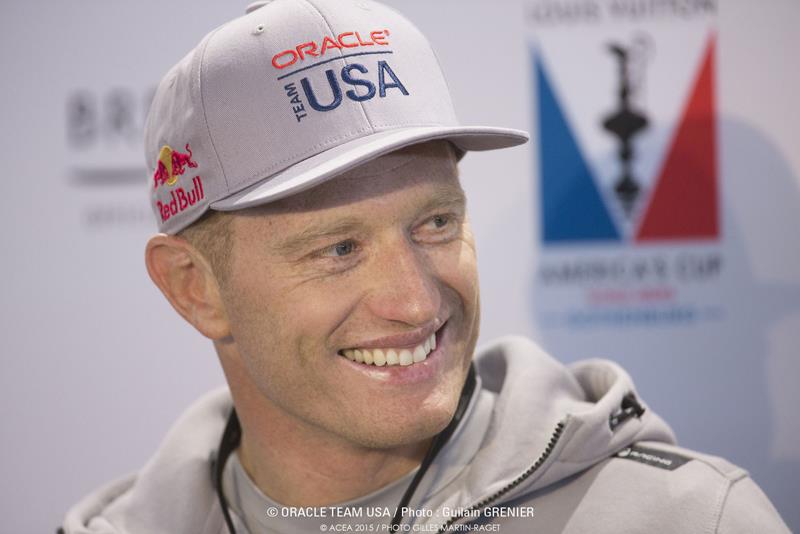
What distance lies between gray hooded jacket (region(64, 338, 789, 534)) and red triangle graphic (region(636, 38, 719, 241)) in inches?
36.7

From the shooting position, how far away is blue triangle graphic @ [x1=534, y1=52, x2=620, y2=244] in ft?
7.77

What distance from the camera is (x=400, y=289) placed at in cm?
120

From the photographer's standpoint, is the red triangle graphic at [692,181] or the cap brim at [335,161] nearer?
the cap brim at [335,161]

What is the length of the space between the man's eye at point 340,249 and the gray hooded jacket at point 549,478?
1.13 feet

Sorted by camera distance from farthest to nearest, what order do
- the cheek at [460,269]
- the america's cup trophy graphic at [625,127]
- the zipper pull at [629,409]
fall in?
the america's cup trophy graphic at [625,127], the zipper pull at [629,409], the cheek at [460,269]

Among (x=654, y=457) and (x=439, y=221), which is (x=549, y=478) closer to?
(x=654, y=457)

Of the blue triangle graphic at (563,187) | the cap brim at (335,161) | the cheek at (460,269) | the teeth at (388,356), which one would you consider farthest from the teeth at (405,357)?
the blue triangle graphic at (563,187)

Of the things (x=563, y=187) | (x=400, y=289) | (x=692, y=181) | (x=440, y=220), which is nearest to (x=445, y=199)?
(x=440, y=220)

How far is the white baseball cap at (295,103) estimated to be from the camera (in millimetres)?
1229

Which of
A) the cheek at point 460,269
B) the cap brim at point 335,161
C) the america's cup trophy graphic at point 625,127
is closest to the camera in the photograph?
the cap brim at point 335,161

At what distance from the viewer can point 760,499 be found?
1267 millimetres

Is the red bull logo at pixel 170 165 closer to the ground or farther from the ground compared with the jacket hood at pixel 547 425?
farther from the ground

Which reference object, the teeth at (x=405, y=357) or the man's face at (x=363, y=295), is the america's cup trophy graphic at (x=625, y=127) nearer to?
the man's face at (x=363, y=295)

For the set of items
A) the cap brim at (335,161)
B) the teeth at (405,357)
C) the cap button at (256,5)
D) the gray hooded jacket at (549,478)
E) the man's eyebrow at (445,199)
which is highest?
the cap button at (256,5)
